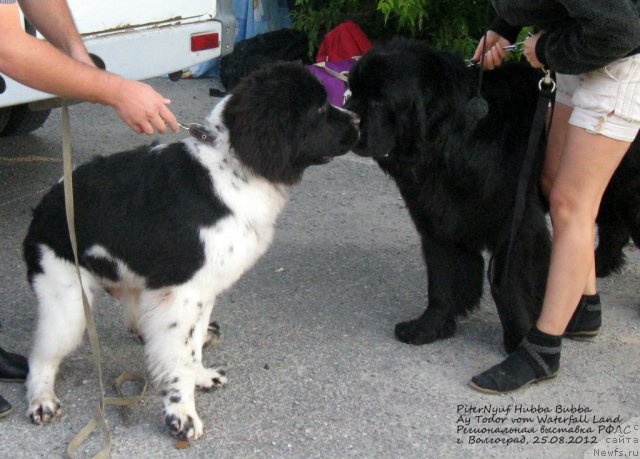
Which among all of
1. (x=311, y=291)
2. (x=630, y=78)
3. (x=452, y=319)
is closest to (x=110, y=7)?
(x=311, y=291)

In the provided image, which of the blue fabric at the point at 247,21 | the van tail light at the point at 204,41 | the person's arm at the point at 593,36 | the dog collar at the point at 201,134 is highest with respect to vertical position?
the person's arm at the point at 593,36

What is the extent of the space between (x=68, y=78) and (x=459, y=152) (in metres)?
1.55

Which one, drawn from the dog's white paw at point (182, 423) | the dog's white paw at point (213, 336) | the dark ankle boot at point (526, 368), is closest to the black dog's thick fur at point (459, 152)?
the dark ankle boot at point (526, 368)

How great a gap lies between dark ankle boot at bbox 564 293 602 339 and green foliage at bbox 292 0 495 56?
3013 mm

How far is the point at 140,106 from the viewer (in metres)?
2.56

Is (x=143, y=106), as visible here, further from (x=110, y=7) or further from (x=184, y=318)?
(x=110, y=7)

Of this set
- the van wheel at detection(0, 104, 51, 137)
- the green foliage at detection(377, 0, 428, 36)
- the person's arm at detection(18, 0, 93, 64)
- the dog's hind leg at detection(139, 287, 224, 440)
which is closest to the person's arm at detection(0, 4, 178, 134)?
the person's arm at detection(18, 0, 93, 64)

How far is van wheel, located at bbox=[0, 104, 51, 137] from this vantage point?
5.45 meters

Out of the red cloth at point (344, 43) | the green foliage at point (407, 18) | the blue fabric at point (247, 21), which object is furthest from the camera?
the blue fabric at point (247, 21)

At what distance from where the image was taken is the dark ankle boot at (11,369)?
324 cm

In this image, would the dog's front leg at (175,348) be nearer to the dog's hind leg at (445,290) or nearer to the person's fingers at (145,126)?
the person's fingers at (145,126)

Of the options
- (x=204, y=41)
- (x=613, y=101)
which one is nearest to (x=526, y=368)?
(x=613, y=101)

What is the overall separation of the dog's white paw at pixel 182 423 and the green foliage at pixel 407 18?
13.6 feet

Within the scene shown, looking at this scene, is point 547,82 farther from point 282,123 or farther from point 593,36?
point 282,123
